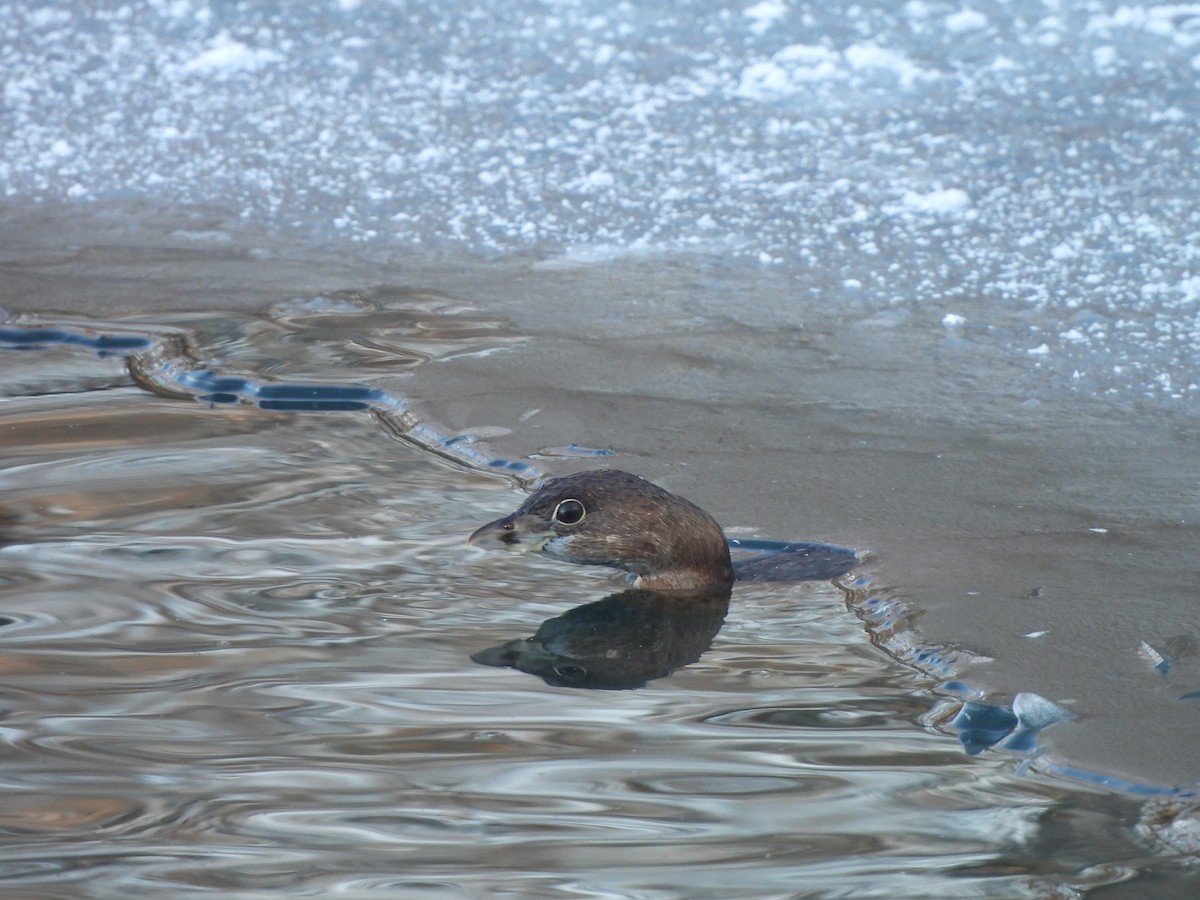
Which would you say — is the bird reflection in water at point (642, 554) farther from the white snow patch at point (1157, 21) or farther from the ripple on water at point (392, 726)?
the white snow patch at point (1157, 21)

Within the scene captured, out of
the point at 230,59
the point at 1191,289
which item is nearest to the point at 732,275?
the point at 1191,289

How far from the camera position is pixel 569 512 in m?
3.26

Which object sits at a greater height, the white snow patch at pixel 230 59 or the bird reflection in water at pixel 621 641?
→ the white snow patch at pixel 230 59

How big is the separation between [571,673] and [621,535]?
1.51ft

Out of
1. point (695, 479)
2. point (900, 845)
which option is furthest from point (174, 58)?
point (900, 845)

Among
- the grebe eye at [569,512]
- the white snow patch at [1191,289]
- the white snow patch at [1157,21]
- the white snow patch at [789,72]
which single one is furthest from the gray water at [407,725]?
the white snow patch at [1157,21]

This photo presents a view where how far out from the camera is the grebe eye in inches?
128

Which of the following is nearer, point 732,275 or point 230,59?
point 732,275

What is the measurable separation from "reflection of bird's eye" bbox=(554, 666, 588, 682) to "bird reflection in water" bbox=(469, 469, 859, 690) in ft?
0.52

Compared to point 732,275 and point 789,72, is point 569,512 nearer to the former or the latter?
point 732,275

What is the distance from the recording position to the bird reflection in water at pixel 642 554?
123 inches

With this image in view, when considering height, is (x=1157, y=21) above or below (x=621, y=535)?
above

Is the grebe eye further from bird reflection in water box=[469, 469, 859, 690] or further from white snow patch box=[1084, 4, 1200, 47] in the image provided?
white snow patch box=[1084, 4, 1200, 47]

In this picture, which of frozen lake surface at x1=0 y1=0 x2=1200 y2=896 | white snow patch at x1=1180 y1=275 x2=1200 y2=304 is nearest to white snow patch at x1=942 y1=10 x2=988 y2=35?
frozen lake surface at x1=0 y1=0 x2=1200 y2=896
